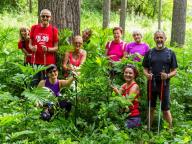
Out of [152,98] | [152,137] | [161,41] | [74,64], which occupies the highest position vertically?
[161,41]

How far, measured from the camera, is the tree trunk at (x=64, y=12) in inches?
345

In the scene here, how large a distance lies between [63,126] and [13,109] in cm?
84

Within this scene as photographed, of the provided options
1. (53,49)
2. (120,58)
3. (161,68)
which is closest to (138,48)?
(120,58)

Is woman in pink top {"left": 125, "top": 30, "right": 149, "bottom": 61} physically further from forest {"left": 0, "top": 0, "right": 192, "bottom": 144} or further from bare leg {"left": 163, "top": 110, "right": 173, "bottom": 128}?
bare leg {"left": 163, "top": 110, "right": 173, "bottom": 128}

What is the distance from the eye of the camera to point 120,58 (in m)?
8.39

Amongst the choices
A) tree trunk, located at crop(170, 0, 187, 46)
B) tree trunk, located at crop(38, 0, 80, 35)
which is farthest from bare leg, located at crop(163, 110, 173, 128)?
tree trunk, located at crop(170, 0, 187, 46)

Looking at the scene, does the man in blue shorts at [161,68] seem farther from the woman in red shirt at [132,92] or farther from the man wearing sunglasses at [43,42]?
the man wearing sunglasses at [43,42]

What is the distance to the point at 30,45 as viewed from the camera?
7680 mm

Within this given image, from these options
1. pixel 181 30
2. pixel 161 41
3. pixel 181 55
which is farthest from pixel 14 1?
pixel 161 41

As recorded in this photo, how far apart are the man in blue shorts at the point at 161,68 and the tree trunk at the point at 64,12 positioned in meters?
2.62

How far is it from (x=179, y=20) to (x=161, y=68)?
8.10m

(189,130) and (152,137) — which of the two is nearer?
(189,130)

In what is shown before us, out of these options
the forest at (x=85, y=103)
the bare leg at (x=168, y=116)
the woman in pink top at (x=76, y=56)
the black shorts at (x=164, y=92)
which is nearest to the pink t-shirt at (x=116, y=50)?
the forest at (x=85, y=103)

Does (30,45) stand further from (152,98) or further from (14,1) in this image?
(14,1)
